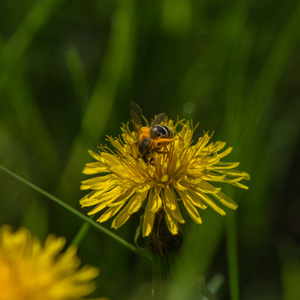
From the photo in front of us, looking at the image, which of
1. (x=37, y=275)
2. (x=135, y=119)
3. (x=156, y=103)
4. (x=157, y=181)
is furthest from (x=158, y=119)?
A: (x=156, y=103)

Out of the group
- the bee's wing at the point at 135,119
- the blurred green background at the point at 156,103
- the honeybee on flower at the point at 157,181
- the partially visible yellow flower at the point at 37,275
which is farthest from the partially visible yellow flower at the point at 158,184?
the blurred green background at the point at 156,103

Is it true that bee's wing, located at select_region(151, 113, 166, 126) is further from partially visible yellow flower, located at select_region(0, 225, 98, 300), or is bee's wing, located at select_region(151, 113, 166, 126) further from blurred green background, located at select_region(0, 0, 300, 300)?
partially visible yellow flower, located at select_region(0, 225, 98, 300)

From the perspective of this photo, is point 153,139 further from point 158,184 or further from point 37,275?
point 37,275

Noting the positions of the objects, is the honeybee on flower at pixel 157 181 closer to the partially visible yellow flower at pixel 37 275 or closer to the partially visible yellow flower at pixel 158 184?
the partially visible yellow flower at pixel 158 184

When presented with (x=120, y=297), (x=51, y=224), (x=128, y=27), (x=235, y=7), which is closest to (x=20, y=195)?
(x=51, y=224)

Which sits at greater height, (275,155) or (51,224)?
(275,155)

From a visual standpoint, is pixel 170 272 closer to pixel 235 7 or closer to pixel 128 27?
pixel 128 27
